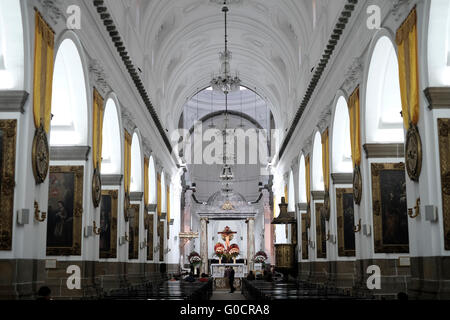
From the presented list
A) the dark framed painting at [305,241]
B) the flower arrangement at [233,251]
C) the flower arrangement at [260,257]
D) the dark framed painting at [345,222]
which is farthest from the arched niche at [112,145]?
the flower arrangement at [260,257]

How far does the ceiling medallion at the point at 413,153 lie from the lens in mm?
7988

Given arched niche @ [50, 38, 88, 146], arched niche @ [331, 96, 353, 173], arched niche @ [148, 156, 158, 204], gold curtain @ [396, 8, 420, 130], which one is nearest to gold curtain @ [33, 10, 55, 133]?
arched niche @ [50, 38, 88, 146]

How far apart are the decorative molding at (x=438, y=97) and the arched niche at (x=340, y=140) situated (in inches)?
247

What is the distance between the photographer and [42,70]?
831 centimetres

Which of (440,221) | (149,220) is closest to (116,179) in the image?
(149,220)

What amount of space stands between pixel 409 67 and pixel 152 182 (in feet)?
45.9

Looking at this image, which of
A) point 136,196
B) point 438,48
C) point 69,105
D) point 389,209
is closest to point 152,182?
point 136,196

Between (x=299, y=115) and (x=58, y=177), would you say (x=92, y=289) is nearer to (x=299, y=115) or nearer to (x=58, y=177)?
(x=58, y=177)

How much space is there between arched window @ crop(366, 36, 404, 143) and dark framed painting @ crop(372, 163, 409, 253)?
2.06 ft

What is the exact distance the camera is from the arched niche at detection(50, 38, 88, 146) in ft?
36.5

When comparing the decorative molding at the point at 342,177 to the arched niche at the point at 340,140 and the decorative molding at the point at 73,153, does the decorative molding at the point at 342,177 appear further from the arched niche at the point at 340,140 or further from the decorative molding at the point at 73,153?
the decorative molding at the point at 73,153

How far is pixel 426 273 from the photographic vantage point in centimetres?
788

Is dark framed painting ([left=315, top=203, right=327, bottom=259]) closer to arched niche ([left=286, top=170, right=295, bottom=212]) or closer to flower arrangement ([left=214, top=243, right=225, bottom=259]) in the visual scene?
arched niche ([left=286, top=170, right=295, bottom=212])

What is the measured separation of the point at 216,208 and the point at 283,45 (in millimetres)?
16768
